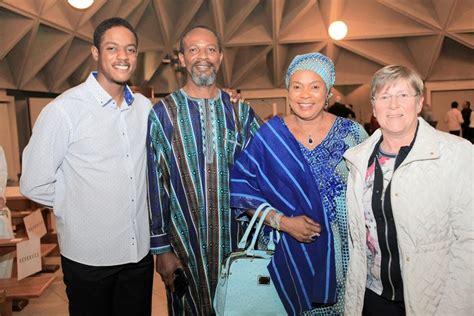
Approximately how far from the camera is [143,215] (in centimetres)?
257

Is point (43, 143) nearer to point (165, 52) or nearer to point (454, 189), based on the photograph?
point (454, 189)

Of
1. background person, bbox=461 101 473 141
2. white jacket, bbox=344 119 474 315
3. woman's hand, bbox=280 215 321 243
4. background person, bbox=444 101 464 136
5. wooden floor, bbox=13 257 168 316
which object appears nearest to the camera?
white jacket, bbox=344 119 474 315

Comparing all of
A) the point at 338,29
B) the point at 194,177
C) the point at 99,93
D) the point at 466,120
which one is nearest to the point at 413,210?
the point at 194,177

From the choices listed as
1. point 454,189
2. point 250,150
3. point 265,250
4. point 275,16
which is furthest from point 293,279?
point 275,16

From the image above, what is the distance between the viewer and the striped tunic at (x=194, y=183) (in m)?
2.64

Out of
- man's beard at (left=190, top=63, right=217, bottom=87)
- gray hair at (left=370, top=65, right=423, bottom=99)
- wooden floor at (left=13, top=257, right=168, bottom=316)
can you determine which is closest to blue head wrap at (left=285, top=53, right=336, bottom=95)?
gray hair at (left=370, top=65, right=423, bottom=99)

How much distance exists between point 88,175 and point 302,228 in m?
1.16

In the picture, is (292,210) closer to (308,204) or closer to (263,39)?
(308,204)

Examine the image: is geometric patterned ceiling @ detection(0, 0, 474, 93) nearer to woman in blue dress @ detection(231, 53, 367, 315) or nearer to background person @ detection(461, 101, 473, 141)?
background person @ detection(461, 101, 473, 141)

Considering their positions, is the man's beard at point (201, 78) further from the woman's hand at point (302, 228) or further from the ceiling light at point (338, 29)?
the ceiling light at point (338, 29)

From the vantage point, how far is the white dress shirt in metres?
2.35

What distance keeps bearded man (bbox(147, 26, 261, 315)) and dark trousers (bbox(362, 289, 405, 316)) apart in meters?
0.94

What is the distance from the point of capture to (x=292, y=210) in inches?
91.4

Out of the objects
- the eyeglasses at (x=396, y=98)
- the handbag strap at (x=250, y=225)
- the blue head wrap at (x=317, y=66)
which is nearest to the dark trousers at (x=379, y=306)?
the handbag strap at (x=250, y=225)
